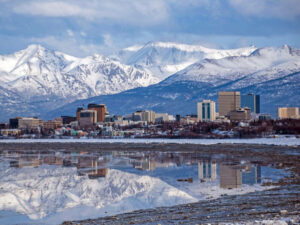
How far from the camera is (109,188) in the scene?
40.4 m

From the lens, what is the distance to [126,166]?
61844 millimetres

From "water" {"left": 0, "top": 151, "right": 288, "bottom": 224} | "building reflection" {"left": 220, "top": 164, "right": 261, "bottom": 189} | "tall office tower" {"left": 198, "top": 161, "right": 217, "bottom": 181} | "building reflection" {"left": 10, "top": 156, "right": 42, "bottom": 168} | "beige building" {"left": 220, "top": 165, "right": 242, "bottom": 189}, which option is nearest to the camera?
"water" {"left": 0, "top": 151, "right": 288, "bottom": 224}

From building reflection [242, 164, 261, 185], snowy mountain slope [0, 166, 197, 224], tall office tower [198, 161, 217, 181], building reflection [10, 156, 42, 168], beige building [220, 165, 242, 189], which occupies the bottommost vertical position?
building reflection [10, 156, 42, 168]

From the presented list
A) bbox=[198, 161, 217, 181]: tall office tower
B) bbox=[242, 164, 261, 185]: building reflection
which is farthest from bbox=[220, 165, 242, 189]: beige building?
bbox=[198, 161, 217, 181]: tall office tower

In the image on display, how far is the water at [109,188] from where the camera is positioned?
101 ft

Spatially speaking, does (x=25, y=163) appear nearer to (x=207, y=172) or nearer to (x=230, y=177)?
(x=207, y=172)

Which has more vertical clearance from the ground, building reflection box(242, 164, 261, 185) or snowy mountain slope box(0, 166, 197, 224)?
building reflection box(242, 164, 261, 185)

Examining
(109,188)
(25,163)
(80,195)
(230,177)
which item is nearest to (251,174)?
(230,177)

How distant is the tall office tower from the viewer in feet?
152

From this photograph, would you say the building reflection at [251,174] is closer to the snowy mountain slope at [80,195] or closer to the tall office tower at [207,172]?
the tall office tower at [207,172]

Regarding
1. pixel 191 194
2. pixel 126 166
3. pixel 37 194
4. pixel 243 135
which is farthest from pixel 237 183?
pixel 243 135

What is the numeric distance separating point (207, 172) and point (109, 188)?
13.5 m

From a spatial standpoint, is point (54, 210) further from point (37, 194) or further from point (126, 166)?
point (126, 166)

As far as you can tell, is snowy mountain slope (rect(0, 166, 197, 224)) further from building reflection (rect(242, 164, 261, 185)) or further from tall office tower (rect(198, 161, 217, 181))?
building reflection (rect(242, 164, 261, 185))
